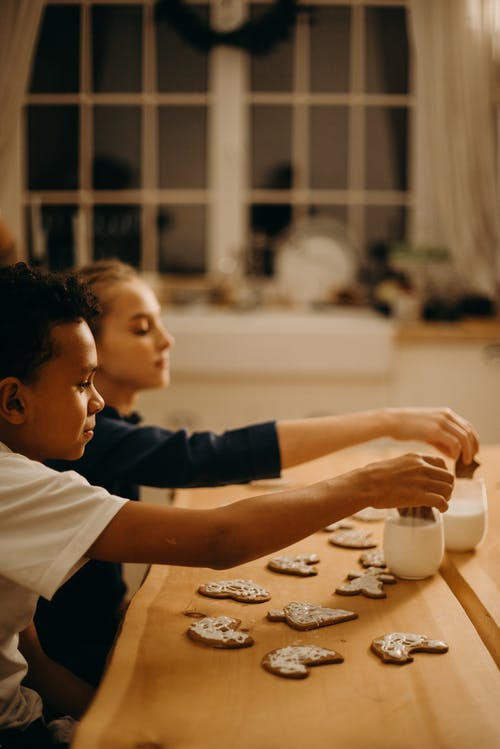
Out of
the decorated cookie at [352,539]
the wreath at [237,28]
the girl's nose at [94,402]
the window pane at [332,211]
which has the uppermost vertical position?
the wreath at [237,28]

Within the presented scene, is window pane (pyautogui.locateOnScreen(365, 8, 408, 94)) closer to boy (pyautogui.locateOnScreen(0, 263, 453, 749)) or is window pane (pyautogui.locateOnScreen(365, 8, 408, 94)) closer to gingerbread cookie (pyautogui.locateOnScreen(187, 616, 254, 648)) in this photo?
boy (pyautogui.locateOnScreen(0, 263, 453, 749))

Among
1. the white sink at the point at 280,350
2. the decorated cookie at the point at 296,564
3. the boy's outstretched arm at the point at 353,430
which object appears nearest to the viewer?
the decorated cookie at the point at 296,564

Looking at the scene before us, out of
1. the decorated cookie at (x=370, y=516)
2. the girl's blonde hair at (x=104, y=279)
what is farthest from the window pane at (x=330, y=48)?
the decorated cookie at (x=370, y=516)

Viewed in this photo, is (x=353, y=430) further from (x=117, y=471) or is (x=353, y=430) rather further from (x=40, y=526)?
(x=40, y=526)

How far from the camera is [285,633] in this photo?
1109mm

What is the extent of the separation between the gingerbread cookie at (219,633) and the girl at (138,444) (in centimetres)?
50

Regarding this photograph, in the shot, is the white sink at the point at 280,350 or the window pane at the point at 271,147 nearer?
the white sink at the point at 280,350

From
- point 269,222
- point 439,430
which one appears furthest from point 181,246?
point 439,430

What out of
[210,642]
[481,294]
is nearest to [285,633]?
[210,642]

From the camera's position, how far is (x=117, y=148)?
438 centimetres

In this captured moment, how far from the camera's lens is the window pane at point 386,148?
433 cm

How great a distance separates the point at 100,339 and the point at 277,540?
2.52 feet

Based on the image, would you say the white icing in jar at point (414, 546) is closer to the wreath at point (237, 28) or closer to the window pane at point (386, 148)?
the window pane at point (386, 148)

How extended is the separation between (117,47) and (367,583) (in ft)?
11.8
